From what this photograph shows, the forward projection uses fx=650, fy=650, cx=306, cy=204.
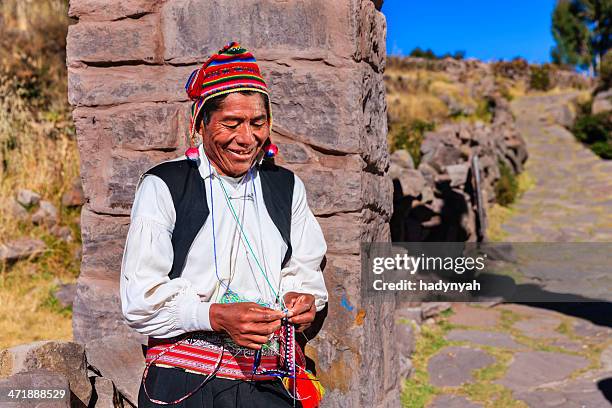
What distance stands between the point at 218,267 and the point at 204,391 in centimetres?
38

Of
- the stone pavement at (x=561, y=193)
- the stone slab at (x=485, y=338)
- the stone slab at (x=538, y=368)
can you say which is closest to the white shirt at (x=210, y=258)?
the stone slab at (x=538, y=368)

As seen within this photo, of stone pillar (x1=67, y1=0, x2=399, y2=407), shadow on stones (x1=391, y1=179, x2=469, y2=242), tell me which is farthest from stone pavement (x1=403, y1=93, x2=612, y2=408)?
stone pillar (x1=67, y1=0, x2=399, y2=407)

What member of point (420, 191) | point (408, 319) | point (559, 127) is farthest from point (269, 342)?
point (559, 127)

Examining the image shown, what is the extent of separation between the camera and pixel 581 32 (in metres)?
35.0

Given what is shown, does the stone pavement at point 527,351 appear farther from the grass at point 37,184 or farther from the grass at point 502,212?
the grass at point 37,184

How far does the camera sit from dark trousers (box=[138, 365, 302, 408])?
1959 millimetres

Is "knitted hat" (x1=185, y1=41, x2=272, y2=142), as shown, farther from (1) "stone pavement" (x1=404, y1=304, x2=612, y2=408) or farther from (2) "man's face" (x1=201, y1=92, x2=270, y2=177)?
(1) "stone pavement" (x1=404, y1=304, x2=612, y2=408)

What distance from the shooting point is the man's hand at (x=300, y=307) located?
6.48 feet

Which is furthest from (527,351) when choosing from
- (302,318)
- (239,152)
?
(239,152)

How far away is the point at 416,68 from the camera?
25.9 meters

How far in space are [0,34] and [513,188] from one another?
9716 mm

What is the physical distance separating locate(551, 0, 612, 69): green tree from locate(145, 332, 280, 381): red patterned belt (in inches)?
1422

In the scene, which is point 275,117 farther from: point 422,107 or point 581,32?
point 581,32

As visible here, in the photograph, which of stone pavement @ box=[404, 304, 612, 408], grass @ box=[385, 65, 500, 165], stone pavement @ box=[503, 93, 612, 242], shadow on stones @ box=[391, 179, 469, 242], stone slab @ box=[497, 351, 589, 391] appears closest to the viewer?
stone pavement @ box=[404, 304, 612, 408]
